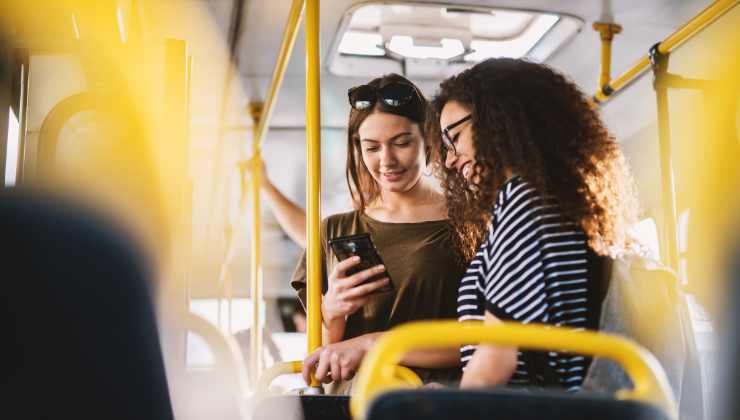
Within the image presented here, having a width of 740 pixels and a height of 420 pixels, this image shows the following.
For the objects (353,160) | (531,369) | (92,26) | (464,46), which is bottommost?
(531,369)

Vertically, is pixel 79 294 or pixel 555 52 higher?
pixel 555 52

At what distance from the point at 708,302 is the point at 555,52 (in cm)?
156

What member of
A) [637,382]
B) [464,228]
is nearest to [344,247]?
[464,228]

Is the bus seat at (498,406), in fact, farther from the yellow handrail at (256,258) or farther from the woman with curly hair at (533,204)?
the yellow handrail at (256,258)

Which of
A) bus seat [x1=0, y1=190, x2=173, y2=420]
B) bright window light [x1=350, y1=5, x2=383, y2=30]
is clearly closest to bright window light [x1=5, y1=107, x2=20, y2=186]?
bus seat [x1=0, y1=190, x2=173, y2=420]

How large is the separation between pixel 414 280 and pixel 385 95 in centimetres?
58

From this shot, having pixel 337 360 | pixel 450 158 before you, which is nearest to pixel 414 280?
pixel 337 360

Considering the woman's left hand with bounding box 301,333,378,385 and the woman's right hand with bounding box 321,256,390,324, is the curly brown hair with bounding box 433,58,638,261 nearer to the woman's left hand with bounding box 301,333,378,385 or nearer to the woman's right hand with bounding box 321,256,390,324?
the woman's right hand with bounding box 321,256,390,324

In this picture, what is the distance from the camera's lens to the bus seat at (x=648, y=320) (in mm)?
1457

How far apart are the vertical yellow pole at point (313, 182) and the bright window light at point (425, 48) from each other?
171 cm

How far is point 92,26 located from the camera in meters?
2.12

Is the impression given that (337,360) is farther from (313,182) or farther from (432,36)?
(432,36)

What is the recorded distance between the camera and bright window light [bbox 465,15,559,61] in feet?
13.8

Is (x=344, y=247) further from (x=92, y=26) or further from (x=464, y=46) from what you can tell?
(x=464, y=46)
